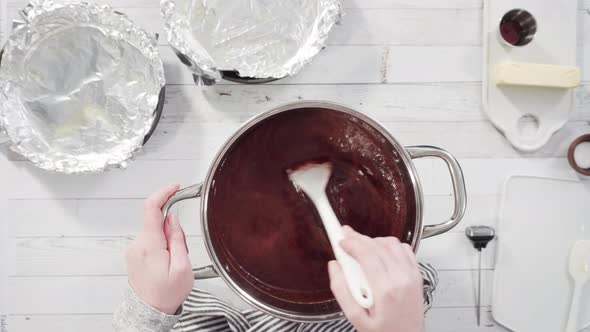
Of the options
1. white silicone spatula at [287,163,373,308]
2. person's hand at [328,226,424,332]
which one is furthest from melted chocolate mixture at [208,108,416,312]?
person's hand at [328,226,424,332]

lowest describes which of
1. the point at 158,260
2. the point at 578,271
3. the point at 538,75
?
the point at 578,271

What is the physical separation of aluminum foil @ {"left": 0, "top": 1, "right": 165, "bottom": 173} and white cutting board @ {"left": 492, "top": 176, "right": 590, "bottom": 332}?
23.6 inches

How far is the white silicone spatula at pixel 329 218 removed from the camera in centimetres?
48

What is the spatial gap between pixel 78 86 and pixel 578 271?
84cm

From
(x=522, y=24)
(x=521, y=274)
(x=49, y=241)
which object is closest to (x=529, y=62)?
(x=522, y=24)

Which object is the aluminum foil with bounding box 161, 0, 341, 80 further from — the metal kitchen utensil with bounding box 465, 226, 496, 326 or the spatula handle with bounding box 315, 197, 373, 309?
the metal kitchen utensil with bounding box 465, 226, 496, 326

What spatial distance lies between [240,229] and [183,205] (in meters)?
0.20

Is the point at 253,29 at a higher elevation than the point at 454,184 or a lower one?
higher

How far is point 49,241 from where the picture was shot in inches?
30.2

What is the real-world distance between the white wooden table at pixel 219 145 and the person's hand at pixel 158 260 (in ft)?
0.68

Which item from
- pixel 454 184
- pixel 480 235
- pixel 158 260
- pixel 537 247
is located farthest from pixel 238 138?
pixel 537 247

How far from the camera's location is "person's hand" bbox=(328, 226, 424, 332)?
469 millimetres

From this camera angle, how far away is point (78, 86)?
2.39 ft

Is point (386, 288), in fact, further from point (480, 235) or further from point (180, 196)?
→ point (480, 235)
